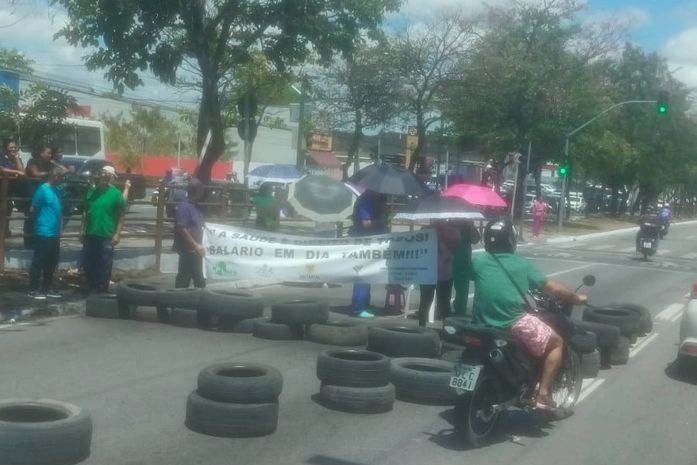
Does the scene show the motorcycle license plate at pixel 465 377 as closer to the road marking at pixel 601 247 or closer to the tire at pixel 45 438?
the tire at pixel 45 438

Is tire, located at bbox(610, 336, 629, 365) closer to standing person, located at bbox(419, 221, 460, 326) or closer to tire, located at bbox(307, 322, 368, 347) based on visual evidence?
standing person, located at bbox(419, 221, 460, 326)

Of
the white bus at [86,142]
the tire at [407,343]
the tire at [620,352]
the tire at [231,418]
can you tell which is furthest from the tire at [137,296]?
the white bus at [86,142]

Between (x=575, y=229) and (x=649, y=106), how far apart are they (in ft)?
67.5

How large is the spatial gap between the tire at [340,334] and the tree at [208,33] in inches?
457

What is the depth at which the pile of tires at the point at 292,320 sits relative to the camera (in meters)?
11.6

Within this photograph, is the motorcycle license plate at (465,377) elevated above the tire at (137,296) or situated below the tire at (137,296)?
above

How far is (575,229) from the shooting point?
170ft

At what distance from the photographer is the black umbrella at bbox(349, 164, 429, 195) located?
12867mm

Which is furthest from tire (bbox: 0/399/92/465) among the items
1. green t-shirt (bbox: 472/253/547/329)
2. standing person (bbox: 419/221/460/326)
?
standing person (bbox: 419/221/460/326)

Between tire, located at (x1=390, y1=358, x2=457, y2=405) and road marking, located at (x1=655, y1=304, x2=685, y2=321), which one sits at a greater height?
tire, located at (x1=390, y1=358, x2=457, y2=405)

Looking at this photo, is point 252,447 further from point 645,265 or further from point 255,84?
point 255,84

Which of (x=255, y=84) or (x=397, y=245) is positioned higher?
(x=255, y=84)

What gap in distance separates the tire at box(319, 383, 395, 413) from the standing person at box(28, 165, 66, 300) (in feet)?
19.1

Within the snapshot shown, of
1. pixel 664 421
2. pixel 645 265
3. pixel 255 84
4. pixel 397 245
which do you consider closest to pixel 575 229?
pixel 255 84
